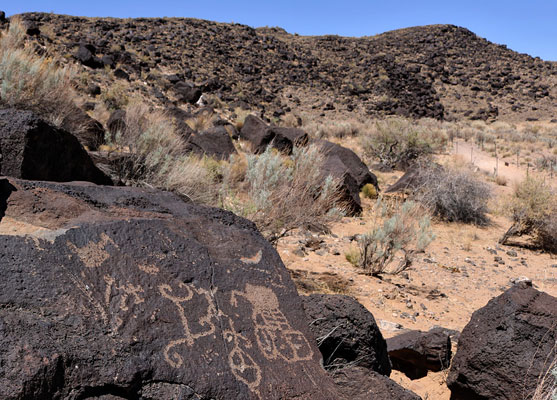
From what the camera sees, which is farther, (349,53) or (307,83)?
(349,53)

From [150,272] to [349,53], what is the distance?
45.6 metres

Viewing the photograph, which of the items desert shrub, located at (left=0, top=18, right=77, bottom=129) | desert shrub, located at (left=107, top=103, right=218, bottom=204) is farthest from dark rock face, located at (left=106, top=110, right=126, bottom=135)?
desert shrub, located at (left=0, top=18, right=77, bottom=129)

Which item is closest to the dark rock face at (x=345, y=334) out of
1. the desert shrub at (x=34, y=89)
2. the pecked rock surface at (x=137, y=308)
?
the pecked rock surface at (x=137, y=308)

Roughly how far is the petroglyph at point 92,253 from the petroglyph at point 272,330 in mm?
658

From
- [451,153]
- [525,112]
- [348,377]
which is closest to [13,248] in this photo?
[348,377]

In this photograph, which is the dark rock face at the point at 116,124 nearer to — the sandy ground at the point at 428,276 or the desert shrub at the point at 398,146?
the sandy ground at the point at 428,276

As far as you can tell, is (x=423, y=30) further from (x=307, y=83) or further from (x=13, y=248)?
(x=13, y=248)

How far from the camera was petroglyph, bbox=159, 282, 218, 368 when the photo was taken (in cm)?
179

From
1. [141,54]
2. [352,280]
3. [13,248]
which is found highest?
[141,54]

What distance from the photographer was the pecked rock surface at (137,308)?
1579 mm

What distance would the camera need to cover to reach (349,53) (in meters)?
44.4

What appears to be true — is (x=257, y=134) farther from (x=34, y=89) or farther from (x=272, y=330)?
(x=272, y=330)

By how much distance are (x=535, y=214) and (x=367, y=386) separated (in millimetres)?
8163

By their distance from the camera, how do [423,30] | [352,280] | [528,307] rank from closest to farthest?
[528,307] → [352,280] → [423,30]
